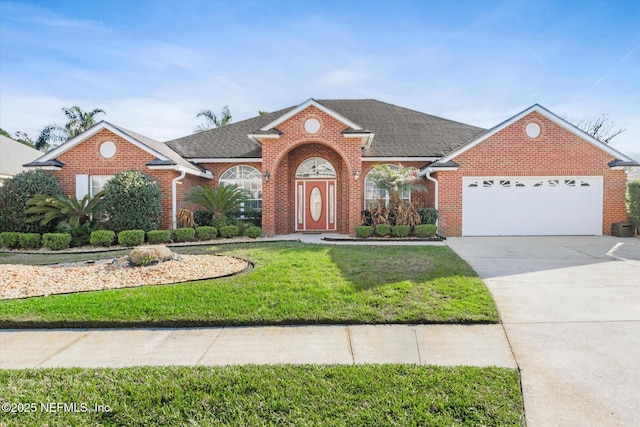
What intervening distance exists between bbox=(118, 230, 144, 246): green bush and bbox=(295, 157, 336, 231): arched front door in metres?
6.70

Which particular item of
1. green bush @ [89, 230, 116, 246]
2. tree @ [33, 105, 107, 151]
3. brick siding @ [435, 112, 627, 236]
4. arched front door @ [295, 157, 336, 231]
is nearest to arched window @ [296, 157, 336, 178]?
arched front door @ [295, 157, 336, 231]

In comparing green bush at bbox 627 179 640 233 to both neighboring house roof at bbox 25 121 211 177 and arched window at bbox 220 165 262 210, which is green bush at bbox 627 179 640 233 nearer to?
arched window at bbox 220 165 262 210

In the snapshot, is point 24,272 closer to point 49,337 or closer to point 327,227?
point 49,337

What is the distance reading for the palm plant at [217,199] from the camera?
546 inches

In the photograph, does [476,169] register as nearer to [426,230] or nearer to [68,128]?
[426,230]

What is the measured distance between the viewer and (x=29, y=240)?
38.6 feet

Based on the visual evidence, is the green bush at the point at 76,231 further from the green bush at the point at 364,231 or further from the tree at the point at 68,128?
the tree at the point at 68,128

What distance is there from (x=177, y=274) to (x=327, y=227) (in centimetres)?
968

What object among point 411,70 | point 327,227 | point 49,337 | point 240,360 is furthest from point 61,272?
point 411,70

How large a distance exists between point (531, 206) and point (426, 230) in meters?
4.70

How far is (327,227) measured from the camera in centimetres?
1634

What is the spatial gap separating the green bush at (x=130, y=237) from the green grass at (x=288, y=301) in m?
6.65

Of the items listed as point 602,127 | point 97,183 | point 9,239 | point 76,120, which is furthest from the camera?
point 602,127

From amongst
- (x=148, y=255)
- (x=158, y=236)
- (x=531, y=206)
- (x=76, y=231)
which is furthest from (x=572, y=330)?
(x=76, y=231)
